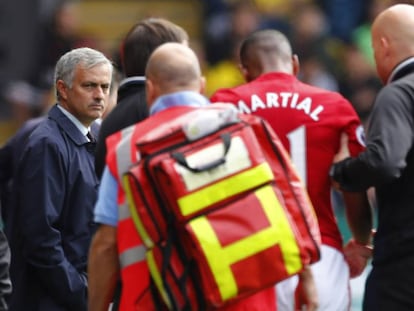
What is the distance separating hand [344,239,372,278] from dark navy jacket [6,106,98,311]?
1.34 metres

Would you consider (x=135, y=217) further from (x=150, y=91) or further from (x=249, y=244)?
(x=150, y=91)

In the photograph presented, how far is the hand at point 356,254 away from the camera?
7.29m

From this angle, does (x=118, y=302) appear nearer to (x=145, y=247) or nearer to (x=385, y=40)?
(x=145, y=247)

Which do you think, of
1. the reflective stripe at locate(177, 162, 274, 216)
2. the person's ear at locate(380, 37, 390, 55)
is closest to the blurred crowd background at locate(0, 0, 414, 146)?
the person's ear at locate(380, 37, 390, 55)

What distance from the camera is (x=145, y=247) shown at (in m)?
5.94

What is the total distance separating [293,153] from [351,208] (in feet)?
1.29

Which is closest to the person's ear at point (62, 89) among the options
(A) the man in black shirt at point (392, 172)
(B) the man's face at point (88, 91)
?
(B) the man's face at point (88, 91)

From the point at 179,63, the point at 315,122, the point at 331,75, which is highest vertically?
the point at 179,63

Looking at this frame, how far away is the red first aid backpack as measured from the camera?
18.9 feet

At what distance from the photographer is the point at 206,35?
16906mm

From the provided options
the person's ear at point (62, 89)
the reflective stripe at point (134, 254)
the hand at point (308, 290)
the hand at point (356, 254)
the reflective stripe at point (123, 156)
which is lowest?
the hand at point (356, 254)

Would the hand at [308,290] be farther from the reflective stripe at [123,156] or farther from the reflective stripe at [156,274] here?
the reflective stripe at [123,156]

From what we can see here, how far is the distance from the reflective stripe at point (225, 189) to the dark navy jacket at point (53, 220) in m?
1.20

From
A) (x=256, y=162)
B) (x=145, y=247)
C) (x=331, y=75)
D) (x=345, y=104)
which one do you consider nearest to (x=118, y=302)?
(x=145, y=247)
